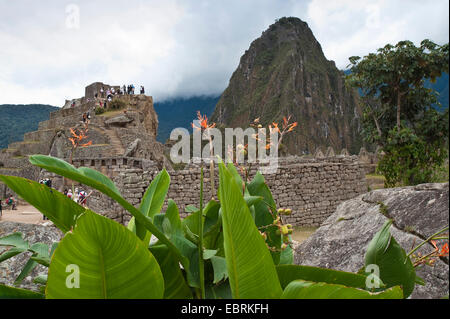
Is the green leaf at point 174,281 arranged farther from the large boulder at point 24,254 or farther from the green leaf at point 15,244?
the large boulder at point 24,254

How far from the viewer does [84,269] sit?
19.9 inches

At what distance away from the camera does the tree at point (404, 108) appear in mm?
10688

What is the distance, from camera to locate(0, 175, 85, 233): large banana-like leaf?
614 mm

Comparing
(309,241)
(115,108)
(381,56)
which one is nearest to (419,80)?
(381,56)

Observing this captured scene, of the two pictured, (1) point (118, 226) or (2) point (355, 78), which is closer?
(1) point (118, 226)

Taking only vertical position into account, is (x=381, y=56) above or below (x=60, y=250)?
above

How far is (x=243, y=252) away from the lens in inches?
21.9

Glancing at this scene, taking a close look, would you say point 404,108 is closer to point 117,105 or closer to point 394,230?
point 394,230

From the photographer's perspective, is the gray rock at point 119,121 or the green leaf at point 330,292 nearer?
the green leaf at point 330,292

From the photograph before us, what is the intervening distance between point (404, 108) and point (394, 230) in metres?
12.4

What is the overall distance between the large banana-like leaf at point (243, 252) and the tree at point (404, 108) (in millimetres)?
11872

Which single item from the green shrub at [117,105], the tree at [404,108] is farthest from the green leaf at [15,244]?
the green shrub at [117,105]

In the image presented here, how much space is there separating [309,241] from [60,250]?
2317mm
